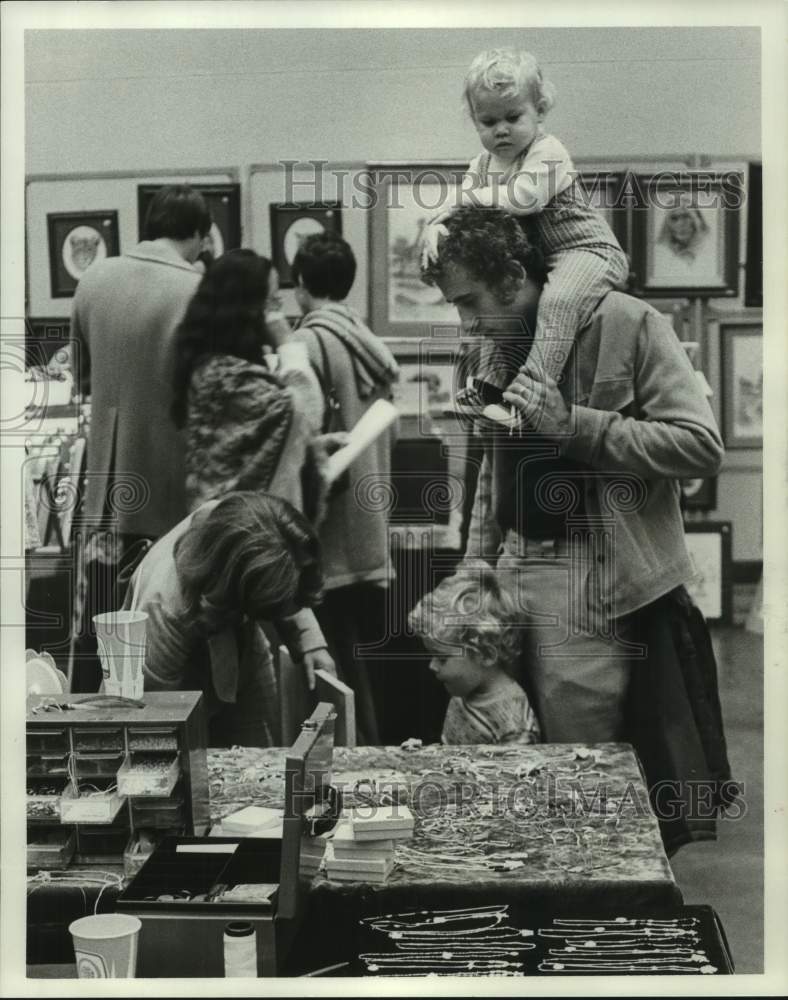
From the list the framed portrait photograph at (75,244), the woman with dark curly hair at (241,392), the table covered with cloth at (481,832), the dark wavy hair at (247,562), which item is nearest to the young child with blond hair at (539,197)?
the woman with dark curly hair at (241,392)

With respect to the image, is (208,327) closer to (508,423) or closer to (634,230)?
(508,423)

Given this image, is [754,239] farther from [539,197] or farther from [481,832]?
[481,832]

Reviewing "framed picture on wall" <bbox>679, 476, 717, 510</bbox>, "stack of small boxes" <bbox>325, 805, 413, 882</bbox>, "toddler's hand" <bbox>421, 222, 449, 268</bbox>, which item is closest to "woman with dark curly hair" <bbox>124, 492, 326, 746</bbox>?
"stack of small boxes" <bbox>325, 805, 413, 882</bbox>

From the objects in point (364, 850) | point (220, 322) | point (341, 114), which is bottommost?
point (364, 850)

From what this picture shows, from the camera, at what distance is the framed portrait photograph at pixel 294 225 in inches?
144

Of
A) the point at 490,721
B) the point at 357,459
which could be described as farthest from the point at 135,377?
the point at 490,721

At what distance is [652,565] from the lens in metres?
3.72

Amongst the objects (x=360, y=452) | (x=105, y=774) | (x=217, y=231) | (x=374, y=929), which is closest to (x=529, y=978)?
(x=374, y=929)

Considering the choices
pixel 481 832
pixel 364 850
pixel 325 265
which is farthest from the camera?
pixel 325 265

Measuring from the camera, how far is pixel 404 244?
12.1ft

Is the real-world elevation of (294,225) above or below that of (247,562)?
above

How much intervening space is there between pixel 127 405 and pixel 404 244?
916mm

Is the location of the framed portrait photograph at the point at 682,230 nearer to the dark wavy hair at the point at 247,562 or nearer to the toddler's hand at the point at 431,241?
the toddler's hand at the point at 431,241

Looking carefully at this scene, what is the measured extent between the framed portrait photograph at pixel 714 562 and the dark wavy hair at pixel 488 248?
85 cm
